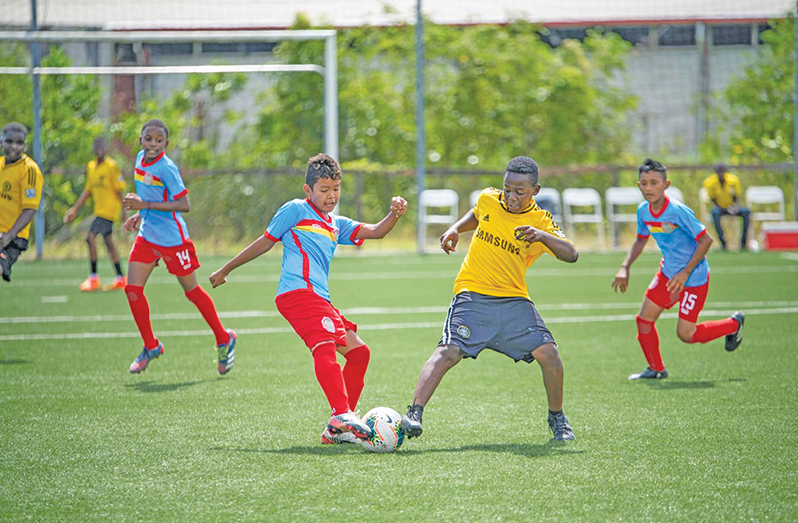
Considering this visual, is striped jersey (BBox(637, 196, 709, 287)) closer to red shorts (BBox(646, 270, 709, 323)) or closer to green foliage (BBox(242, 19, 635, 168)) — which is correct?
red shorts (BBox(646, 270, 709, 323))

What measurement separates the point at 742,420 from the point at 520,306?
5.07 feet

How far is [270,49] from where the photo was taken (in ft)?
89.9

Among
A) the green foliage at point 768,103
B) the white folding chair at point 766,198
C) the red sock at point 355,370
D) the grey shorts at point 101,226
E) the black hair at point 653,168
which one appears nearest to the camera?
the red sock at point 355,370

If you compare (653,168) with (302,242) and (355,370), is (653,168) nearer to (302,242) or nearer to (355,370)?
(355,370)

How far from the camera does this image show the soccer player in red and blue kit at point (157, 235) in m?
7.77

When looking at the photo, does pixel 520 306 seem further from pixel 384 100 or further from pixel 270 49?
pixel 270 49

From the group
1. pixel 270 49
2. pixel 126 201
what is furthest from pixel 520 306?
pixel 270 49

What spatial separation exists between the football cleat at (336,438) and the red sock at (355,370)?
481 millimetres

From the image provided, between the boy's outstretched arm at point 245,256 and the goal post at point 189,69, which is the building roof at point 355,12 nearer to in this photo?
the goal post at point 189,69

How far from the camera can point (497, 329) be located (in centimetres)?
537

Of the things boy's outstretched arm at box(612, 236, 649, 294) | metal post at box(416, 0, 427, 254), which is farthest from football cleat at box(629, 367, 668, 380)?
metal post at box(416, 0, 427, 254)

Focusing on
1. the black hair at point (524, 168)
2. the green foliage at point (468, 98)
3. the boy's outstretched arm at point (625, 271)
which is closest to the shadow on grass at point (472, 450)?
the black hair at point (524, 168)

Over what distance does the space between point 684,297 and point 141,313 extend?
4297 mm

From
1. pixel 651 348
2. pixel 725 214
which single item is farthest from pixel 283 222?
pixel 725 214
